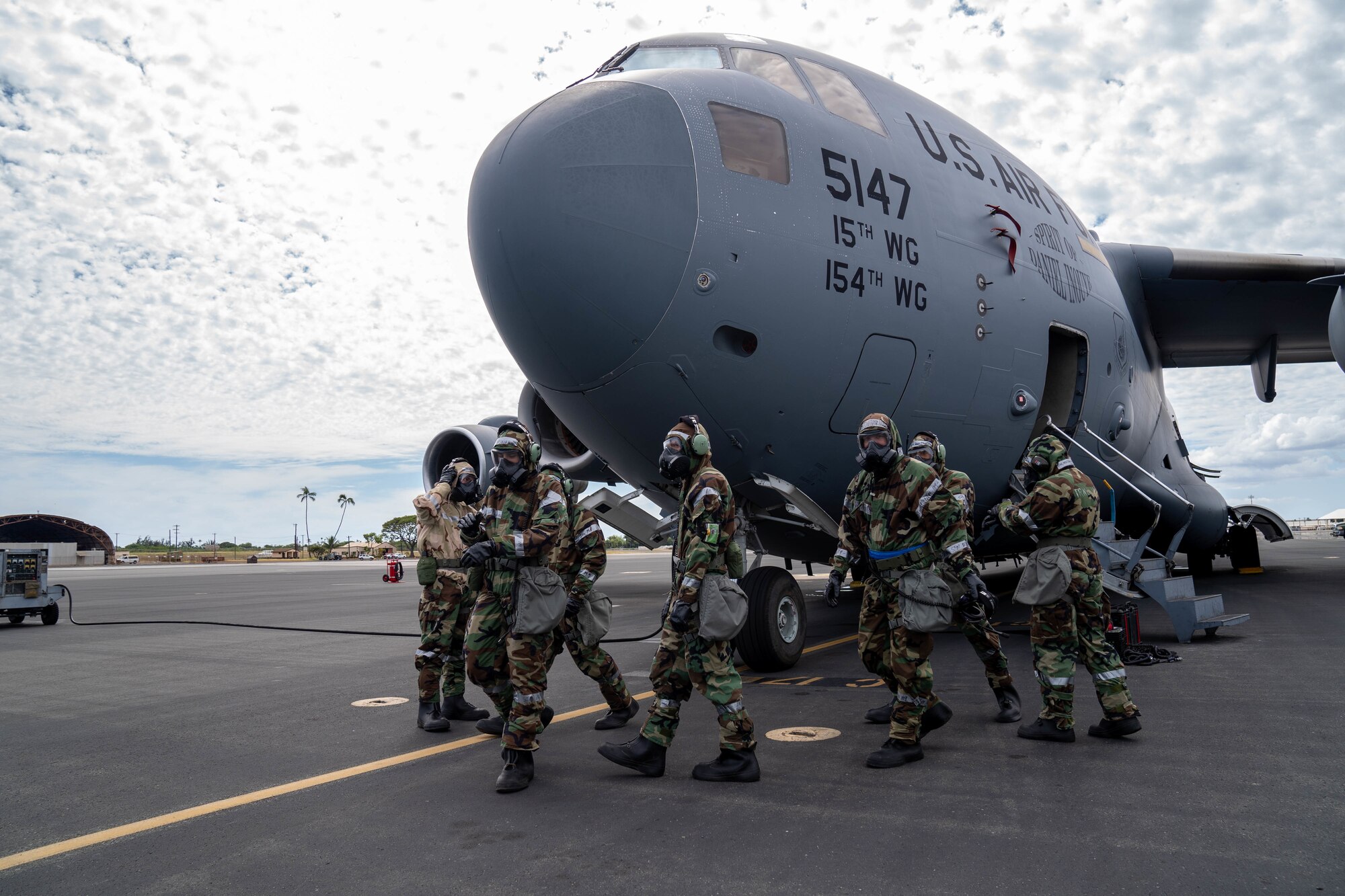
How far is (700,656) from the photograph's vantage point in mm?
4375

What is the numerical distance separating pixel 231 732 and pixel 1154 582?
25.9 feet

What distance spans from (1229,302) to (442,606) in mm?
13033

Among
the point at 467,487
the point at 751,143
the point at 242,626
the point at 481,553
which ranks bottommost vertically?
the point at 242,626

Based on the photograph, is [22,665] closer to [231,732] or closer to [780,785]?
[231,732]

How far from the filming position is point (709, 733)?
205 inches

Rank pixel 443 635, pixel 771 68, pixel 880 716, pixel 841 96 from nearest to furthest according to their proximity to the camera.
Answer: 1. pixel 880 716
2. pixel 443 635
3. pixel 771 68
4. pixel 841 96

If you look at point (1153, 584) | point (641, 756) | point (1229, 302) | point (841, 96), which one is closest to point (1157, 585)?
point (1153, 584)

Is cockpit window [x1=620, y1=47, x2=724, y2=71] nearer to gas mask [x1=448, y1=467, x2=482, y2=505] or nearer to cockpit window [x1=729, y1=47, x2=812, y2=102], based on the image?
cockpit window [x1=729, y1=47, x2=812, y2=102]

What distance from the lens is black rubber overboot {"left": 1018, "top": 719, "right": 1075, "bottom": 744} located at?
486cm

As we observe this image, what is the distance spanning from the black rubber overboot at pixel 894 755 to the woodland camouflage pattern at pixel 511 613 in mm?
1702

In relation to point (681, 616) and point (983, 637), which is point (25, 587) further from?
point (983, 637)

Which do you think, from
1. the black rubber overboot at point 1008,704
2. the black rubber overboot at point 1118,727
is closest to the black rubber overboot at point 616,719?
the black rubber overboot at point 1008,704

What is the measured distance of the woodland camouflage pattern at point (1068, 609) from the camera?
16.0ft

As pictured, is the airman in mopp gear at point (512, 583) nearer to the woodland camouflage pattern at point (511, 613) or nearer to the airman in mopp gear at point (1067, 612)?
the woodland camouflage pattern at point (511, 613)
